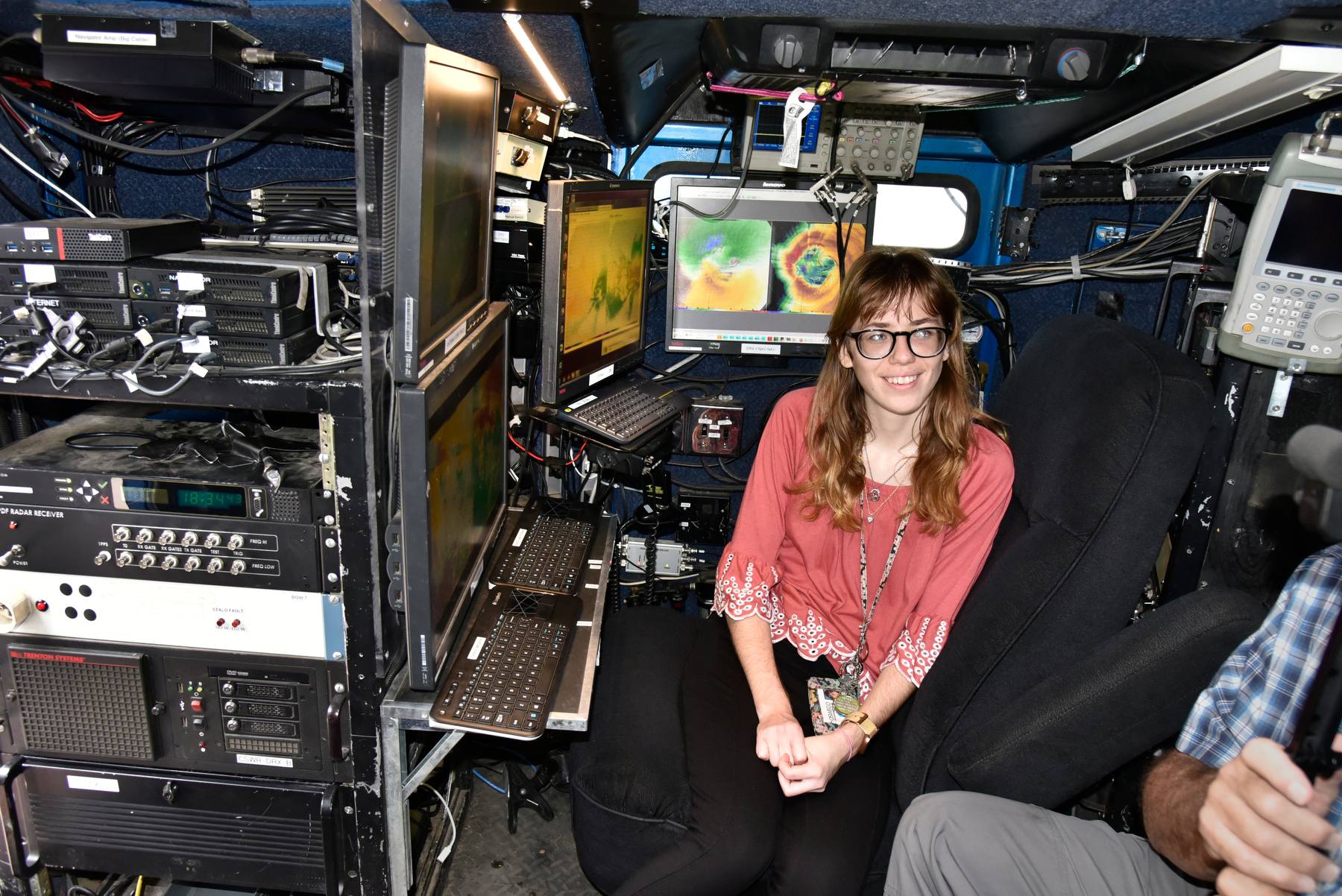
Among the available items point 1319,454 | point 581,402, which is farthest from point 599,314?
point 1319,454

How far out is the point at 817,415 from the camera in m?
1.58

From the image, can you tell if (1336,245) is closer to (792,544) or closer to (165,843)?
(792,544)

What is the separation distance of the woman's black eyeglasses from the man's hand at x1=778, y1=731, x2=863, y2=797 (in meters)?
0.70

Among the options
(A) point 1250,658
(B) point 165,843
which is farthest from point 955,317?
(B) point 165,843

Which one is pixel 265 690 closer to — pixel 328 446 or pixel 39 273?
pixel 328 446

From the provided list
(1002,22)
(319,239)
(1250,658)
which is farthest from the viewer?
(319,239)

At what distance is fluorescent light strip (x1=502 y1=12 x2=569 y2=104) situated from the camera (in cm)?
128

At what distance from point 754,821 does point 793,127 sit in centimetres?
151

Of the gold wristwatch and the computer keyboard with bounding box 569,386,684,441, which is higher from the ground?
the computer keyboard with bounding box 569,386,684,441

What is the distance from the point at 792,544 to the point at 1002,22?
104cm

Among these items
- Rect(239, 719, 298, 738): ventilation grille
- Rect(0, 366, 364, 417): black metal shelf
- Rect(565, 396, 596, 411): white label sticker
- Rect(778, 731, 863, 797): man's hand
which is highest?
Rect(0, 366, 364, 417): black metal shelf

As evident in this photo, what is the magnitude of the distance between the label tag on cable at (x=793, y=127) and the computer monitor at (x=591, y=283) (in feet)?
1.23

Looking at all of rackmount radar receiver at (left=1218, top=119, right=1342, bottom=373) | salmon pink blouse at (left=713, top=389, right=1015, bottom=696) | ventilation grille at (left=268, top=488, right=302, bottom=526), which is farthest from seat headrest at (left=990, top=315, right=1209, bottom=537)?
ventilation grille at (left=268, top=488, right=302, bottom=526)

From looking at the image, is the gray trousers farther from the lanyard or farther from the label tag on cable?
the label tag on cable
